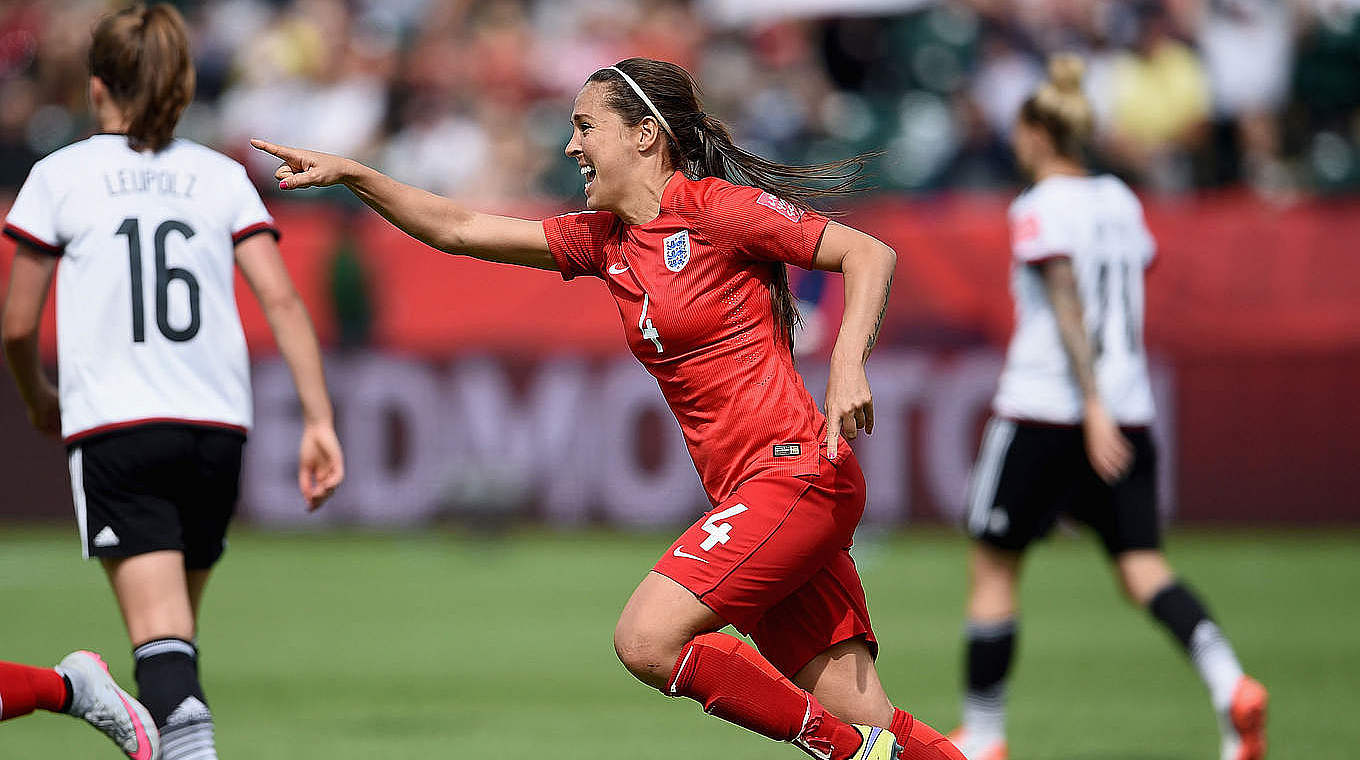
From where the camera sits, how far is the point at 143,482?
4.66 metres

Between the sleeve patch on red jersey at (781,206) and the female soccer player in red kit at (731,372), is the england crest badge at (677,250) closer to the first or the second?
the female soccer player in red kit at (731,372)

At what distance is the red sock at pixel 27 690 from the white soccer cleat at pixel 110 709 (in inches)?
1.4

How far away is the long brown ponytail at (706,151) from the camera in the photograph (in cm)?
462

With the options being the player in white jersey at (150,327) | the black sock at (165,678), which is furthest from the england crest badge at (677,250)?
the black sock at (165,678)

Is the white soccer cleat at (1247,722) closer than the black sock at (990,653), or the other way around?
the white soccer cleat at (1247,722)

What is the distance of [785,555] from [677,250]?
2.86 ft

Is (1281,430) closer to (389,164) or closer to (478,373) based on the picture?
(478,373)

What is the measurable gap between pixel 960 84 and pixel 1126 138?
1.68 meters

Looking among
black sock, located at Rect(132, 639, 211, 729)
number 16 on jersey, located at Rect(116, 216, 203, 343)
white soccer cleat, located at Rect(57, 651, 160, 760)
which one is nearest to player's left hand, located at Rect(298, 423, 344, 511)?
number 16 on jersey, located at Rect(116, 216, 203, 343)

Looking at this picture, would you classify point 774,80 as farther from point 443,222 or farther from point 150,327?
point 150,327

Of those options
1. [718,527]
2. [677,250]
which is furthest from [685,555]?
[677,250]

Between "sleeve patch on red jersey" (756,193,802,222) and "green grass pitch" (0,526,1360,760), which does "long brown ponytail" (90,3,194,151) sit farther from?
"green grass pitch" (0,526,1360,760)

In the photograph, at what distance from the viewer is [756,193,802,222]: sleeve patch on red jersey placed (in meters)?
4.46

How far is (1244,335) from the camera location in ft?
41.0
